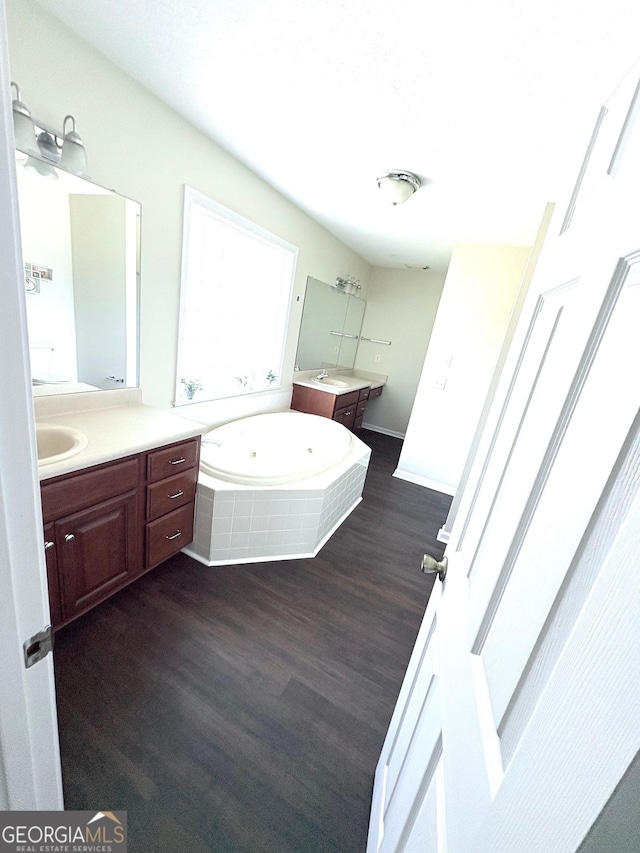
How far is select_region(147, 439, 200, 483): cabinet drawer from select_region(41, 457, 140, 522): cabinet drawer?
3.2 inches

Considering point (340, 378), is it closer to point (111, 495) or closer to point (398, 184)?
point (398, 184)

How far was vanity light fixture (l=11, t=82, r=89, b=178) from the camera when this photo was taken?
4.17 ft

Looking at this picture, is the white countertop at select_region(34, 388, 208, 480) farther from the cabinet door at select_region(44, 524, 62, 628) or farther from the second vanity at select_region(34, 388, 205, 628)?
the cabinet door at select_region(44, 524, 62, 628)

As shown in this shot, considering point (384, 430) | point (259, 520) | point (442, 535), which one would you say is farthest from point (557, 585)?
point (384, 430)

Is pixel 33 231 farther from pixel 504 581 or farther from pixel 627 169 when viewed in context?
pixel 504 581

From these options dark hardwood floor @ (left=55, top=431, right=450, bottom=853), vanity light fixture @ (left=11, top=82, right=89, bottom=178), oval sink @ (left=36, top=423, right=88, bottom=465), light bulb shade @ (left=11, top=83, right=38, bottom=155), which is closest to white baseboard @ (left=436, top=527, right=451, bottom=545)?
dark hardwood floor @ (left=55, top=431, right=450, bottom=853)

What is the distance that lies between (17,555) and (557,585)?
745 millimetres

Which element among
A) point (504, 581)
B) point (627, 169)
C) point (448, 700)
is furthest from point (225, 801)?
point (627, 169)

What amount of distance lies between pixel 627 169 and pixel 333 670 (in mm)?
1837

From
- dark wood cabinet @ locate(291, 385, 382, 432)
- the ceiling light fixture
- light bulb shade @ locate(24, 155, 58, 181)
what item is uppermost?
the ceiling light fixture

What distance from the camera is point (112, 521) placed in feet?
4.91

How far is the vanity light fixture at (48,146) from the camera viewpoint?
1271 millimetres

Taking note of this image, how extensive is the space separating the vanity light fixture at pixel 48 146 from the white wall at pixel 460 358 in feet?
9.18

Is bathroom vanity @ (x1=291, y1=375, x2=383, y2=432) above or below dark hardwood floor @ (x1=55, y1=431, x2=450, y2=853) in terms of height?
above
